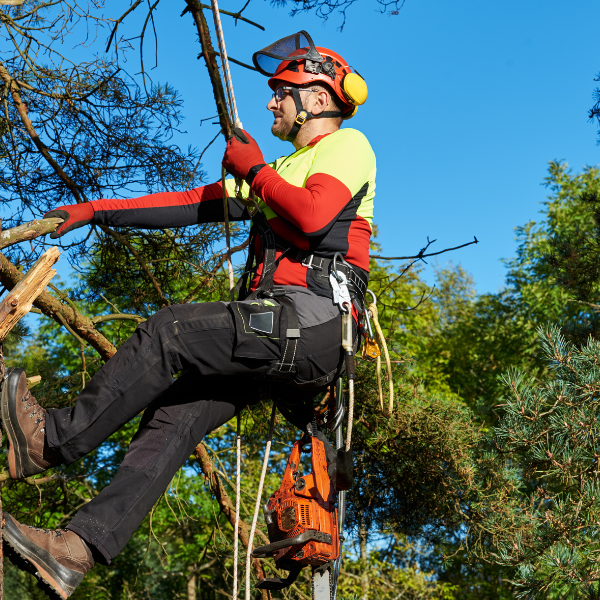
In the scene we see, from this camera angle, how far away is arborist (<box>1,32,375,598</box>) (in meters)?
2.10

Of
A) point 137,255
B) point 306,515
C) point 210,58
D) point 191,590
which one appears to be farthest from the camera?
point 191,590

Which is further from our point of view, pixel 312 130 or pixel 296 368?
pixel 312 130

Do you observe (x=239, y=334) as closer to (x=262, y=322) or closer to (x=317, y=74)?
(x=262, y=322)

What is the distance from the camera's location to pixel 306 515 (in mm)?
2695

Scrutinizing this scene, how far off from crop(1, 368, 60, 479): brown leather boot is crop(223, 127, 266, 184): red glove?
1127 millimetres

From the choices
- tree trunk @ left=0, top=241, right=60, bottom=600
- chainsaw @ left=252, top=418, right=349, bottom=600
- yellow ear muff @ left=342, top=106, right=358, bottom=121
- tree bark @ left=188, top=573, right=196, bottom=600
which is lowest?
tree trunk @ left=0, top=241, right=60, bottom=600

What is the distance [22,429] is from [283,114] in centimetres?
172

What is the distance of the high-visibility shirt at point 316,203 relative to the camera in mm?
2422

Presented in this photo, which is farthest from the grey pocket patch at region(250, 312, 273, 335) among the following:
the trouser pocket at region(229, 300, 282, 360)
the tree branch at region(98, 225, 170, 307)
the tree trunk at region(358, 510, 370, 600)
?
the tree trunk at region(358, 510, 370, 600)

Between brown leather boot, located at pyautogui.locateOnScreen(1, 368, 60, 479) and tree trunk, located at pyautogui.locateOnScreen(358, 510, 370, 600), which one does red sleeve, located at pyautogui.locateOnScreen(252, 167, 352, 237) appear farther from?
tree trunk, located at pyautogui.locateOnScreen(358, 510, 370, 600)

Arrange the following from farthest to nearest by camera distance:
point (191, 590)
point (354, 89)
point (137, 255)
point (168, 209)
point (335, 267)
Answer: point (191, 590)
point (137, 255)
point (168, 209)
point (354, 89)
point (335, 267)

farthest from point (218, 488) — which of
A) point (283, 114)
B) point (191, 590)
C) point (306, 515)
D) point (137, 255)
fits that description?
point (191, 590)

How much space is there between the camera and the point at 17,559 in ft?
6.40

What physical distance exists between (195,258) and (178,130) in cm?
102
